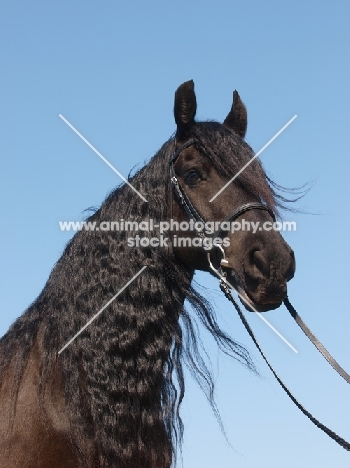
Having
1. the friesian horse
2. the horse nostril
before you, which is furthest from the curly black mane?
the horse nostril

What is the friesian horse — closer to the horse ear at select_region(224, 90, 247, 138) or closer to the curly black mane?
the curly black mane

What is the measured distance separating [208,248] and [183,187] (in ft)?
1.88

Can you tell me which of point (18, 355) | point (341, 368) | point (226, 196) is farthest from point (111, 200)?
point (341, 368)

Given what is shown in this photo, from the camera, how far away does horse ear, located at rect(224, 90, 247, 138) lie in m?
6.79

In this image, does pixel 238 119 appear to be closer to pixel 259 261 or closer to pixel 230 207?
pixel 230 207

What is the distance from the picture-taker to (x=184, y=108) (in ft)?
20.2

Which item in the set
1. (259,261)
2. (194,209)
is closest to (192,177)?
(194,209)

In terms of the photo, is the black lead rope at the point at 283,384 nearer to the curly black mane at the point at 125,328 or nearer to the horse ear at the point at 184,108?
the curly black mane at the point at 125,328

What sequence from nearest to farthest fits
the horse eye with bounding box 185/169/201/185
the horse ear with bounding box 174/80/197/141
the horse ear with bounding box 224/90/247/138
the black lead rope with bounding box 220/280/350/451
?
the black lead rope with bounding box 220/280/350/451 → the horse eye with bounding box 185/169/201/185 → the horse ear with bounding box 174/80/197/141 → the horse ear with bounding box 224/90/247/138

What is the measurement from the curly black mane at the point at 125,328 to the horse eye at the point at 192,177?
173 millimetres

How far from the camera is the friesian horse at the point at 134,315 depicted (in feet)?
17.2

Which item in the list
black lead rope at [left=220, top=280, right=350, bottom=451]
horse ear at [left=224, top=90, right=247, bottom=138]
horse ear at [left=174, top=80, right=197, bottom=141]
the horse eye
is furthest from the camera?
horse ear at [left=224, top=90, right=247, bottom=138]

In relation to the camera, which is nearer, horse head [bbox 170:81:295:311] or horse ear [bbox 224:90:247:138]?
horse head [bbox 170:81:295:311]

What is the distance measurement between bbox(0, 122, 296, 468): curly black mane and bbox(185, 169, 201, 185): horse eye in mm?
173
